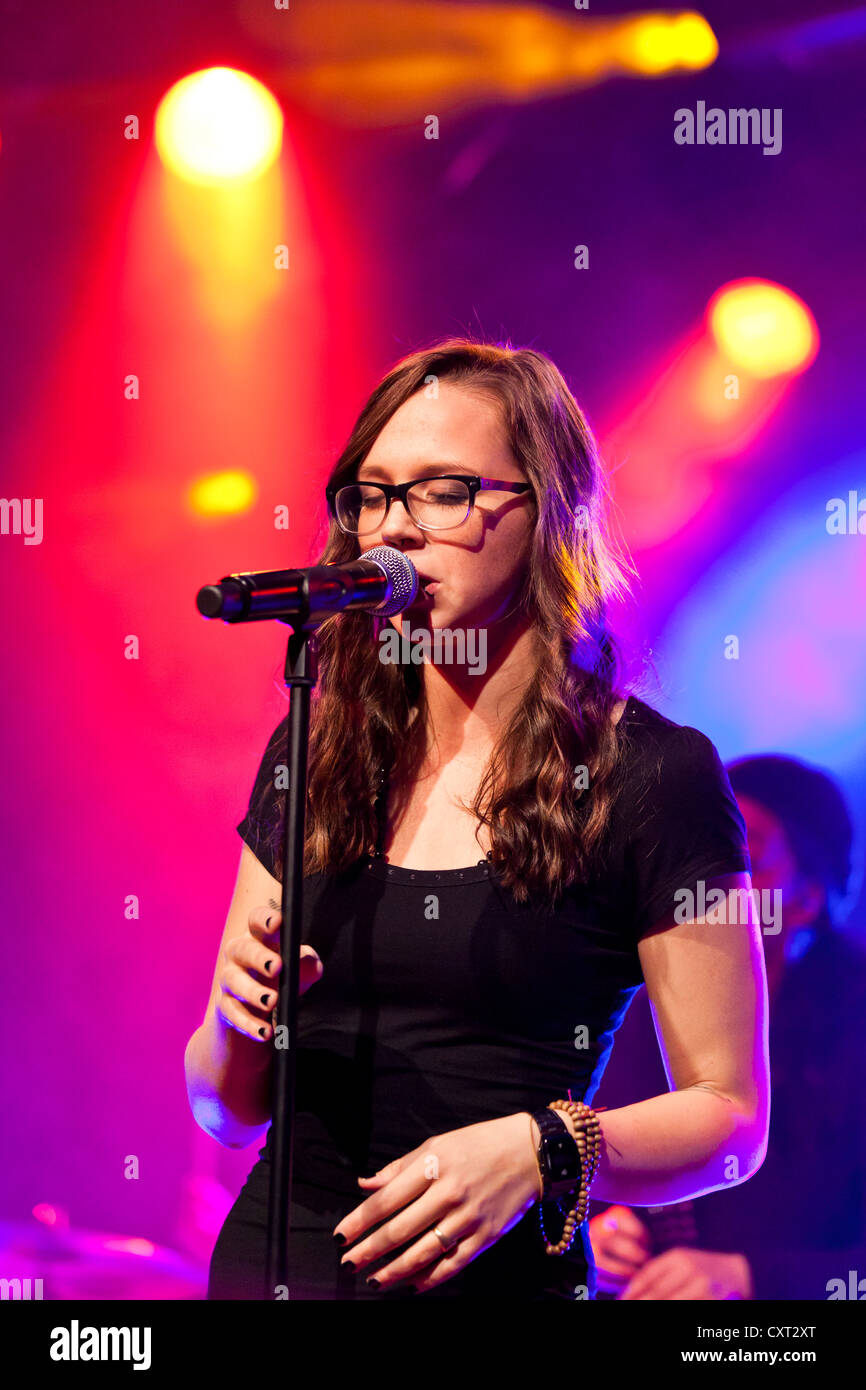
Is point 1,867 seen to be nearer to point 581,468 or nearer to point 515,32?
point 581,468

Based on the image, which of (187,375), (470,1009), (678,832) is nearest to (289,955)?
(470,1009)

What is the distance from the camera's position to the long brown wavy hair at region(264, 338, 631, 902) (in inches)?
65.9

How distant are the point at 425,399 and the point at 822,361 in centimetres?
96

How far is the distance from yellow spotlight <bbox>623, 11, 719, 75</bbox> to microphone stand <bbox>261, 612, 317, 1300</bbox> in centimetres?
177

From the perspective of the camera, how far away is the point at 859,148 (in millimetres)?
2373

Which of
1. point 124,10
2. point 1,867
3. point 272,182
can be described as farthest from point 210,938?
point 124,10

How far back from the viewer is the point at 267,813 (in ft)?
6.10

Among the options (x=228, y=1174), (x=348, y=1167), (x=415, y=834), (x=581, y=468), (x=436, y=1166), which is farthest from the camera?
(x=228, y=1174)

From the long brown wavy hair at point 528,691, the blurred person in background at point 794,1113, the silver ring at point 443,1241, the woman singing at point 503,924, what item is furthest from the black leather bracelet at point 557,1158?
the blurred person in background at point 794,1113

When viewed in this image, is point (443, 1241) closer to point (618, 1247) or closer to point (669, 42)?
point (618, 1247)

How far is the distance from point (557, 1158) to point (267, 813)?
683 mm

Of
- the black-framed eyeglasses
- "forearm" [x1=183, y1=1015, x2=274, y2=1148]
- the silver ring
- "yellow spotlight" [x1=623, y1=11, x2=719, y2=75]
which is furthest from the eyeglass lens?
"yellow spotlight" [x1=623, y1=11, x2=719, y2=75]

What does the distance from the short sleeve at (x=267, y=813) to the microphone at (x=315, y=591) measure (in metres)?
0.46

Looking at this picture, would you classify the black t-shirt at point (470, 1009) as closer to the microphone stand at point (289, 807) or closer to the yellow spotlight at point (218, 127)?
the microphone stand at point (289, 807)
